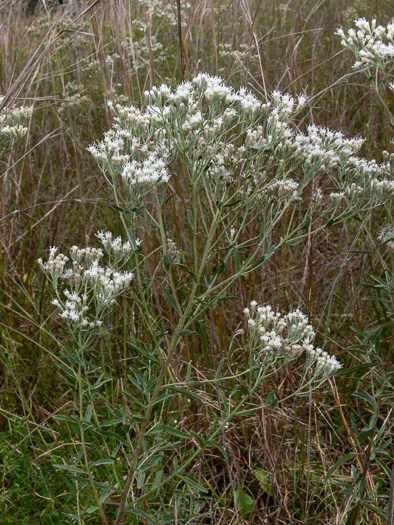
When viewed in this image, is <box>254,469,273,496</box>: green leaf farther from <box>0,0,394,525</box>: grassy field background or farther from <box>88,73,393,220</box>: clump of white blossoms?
<box>88,73,393,220</box>: clump of white blossoms

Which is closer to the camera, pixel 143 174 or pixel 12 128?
pixel 143 174

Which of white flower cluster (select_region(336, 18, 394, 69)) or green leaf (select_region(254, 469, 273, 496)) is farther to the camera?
green leaf (select_region(254, 469, 273, 496))

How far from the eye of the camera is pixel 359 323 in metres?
2.78

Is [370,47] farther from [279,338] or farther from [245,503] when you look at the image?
[245,503]

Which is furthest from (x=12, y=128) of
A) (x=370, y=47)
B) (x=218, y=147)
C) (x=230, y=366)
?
(x=370, y=47)

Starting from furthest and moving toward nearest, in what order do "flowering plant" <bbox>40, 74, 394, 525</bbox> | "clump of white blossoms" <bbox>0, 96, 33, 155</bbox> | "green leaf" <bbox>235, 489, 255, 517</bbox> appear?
"clump of white blossoms" <bbox>0, 96, 33, 155</bbox> → "green leaf" <bbox>235, 489, 255, 517</bbox> → "flowering plant" <bbox>40, 74, 394, 525</bbox>

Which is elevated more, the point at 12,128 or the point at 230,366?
the point at 12,128

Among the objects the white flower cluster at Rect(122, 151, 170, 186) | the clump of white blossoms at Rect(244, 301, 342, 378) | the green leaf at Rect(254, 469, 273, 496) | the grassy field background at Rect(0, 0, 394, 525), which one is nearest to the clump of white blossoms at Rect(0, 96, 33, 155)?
the grassy field background at Rect(0, 0, 394, 525)

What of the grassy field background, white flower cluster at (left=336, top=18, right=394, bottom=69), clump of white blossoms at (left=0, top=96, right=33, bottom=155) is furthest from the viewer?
clump of white blossoms at (left=0, top=96, right=33, bottom=155)

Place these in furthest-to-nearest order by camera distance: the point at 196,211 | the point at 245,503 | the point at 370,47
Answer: the point at 245,503 → the point at 370,47 → the point at 196,211

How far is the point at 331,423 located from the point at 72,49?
3973 mm

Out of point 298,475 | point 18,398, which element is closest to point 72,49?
point 18,398

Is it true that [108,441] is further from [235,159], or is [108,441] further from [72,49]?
[72,49]

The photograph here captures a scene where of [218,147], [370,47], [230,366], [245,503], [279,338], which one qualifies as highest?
[370,47]
